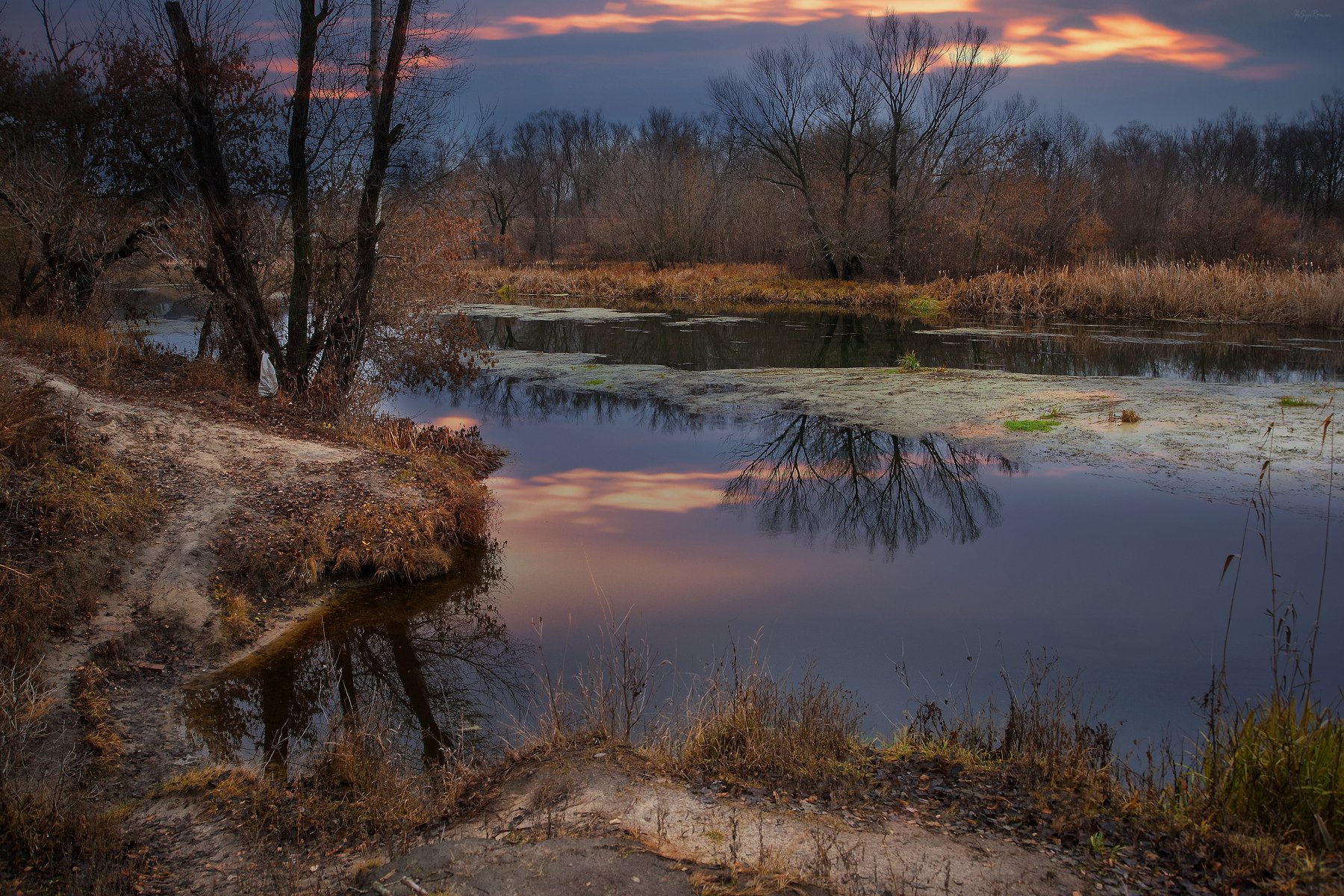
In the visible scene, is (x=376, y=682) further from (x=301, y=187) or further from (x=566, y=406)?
(x=566, y=406)

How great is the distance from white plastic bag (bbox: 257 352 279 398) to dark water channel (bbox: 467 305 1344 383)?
8.86m

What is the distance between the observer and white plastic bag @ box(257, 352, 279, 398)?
12.1 meters

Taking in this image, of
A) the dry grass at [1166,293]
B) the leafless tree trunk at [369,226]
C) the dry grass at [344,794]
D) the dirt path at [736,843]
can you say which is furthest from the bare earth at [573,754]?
the dry grass at [1166,293]

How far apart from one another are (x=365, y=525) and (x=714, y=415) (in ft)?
26.5

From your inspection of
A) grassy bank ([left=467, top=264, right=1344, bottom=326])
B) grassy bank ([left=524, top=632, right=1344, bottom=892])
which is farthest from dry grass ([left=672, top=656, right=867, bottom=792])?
grassy bank ([left=467, top=264, right=1344, bottom=326])

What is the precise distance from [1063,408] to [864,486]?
472 centimetres

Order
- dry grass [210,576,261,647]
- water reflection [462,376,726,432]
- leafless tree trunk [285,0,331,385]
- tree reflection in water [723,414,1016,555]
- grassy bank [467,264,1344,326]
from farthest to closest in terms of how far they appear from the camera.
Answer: grassy bank [467,264,1344,326] < water reflection [462,376,726,432] < leafless tree trunk [285,0,331,385] < tree reflection in water [723,414,1016,555] < dry grass [210,576,261,647]

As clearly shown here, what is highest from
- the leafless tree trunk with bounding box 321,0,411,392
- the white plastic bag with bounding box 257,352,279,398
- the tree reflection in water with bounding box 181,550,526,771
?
the leafless tree trunk with bounding box 321,0,411,392

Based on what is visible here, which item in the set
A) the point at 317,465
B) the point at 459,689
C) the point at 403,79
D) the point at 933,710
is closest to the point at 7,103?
the point at 403,79

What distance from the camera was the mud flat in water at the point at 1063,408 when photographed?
1073 cm

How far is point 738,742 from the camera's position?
4.88 metres

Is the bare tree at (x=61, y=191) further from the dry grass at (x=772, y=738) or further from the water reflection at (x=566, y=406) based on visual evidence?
the dry grass at (x=772, y=738)

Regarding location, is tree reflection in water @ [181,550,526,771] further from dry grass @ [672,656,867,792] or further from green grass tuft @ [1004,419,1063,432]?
green grass tuft @ [1004,419,1063,432]

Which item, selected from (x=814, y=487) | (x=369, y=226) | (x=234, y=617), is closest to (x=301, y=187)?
(x=369, y=226)
